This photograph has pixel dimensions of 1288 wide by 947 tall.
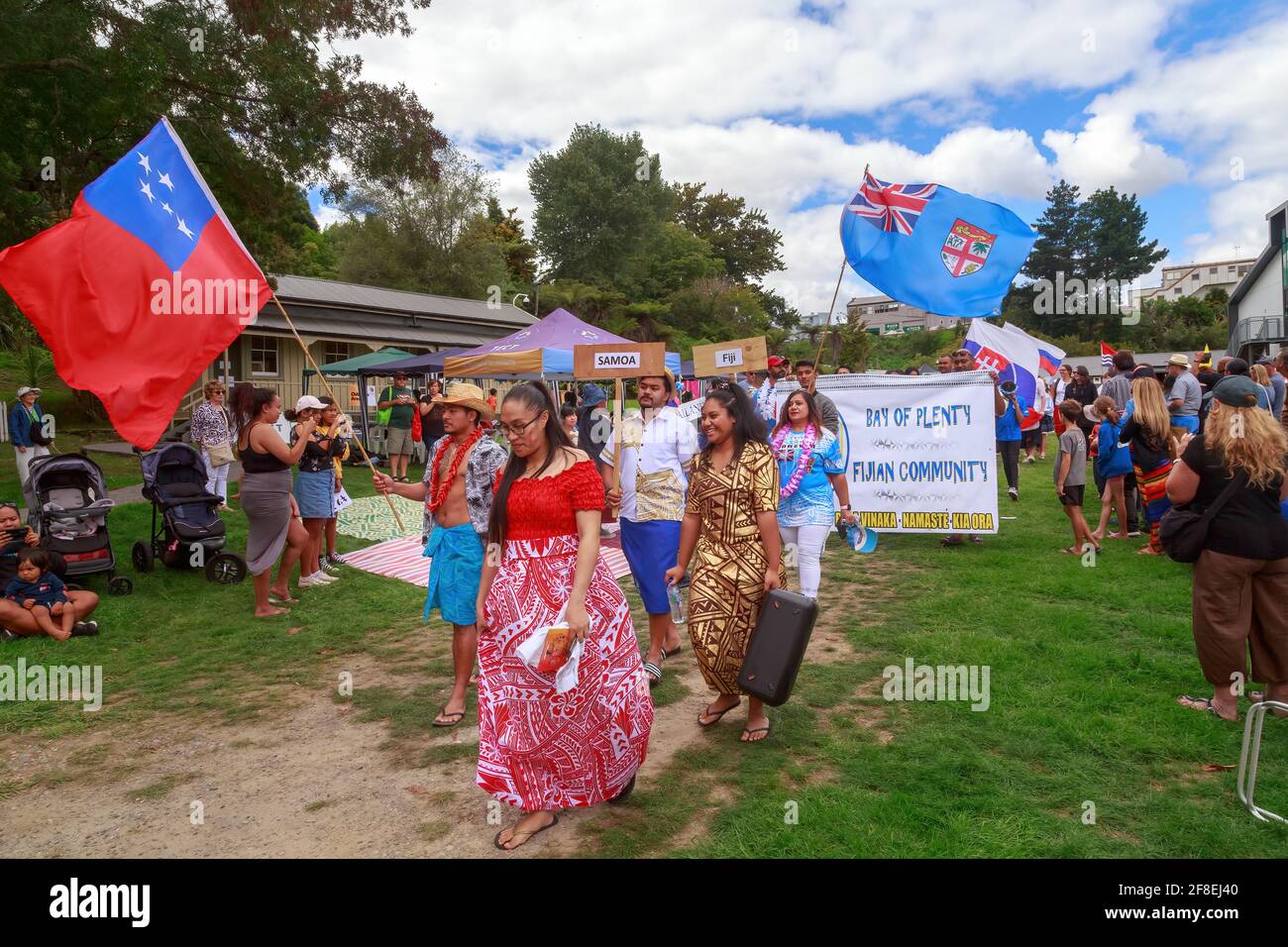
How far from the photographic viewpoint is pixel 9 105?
937 centimetres

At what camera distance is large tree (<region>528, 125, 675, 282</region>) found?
51688mm

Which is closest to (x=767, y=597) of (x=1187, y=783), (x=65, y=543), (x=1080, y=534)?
(x=1187, y=783)

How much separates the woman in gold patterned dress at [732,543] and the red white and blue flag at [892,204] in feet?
14.6

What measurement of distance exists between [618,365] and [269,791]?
11.1 ft

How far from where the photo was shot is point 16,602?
6.43 metres

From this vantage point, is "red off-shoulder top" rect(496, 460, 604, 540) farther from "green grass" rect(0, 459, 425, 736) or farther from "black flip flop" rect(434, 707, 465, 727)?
"green grass" rect(0, 459, 425, 736)

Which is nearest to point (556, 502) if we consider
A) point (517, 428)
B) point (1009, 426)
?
point (517, 428)

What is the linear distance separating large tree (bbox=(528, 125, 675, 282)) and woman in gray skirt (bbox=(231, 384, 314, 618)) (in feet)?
150

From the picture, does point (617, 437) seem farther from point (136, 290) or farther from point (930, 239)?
point (930, 239)

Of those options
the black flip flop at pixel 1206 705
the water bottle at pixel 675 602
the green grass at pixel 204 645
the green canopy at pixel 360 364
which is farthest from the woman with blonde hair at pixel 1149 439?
the green canopy at pixel 360 364

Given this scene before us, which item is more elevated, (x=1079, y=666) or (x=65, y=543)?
(x=65, y=543)

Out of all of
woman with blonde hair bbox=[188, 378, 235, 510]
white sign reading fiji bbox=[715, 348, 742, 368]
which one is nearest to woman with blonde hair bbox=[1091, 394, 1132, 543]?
white sign reading fiji bbox=[715, 348, 742, 368]

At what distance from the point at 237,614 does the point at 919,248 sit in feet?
23.8

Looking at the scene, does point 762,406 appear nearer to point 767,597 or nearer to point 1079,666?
point 1079,666
